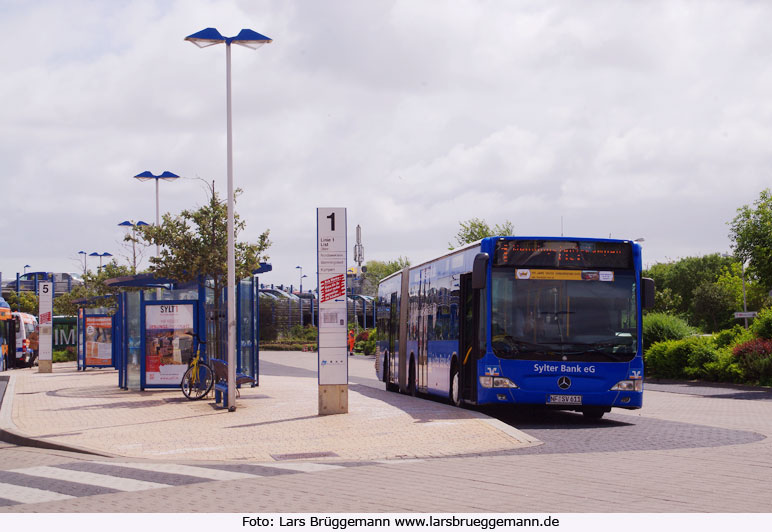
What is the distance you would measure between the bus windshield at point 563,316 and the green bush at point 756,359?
14097mm

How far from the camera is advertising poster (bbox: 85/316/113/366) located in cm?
3897

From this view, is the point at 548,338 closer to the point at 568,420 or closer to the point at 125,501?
the point at 568,420

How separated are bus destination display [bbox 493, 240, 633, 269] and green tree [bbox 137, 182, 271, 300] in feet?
28.6

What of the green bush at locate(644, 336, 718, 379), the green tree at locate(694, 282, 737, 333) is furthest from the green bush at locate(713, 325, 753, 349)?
the green tree at locate(694, 282, 737, 333)

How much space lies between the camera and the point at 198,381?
22.4 metres

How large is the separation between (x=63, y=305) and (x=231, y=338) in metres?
45.6

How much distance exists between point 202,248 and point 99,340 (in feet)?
55.0

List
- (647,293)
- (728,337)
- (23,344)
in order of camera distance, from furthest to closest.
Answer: (23,344), (728,337), (647,293)

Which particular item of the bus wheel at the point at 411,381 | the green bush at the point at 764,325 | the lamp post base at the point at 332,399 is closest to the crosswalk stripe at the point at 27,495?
the lamp post base at the point at 332,399

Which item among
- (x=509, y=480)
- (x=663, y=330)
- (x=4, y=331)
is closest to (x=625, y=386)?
(x=509, y=480)

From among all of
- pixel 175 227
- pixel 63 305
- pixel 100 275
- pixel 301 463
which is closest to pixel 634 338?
pixel 301 463

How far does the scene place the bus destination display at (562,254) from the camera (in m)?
17.1

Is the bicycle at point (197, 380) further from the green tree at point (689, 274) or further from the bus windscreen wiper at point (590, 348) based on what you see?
the green tree at point (689, 274)

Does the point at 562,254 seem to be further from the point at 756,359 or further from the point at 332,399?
the point at 756,359
